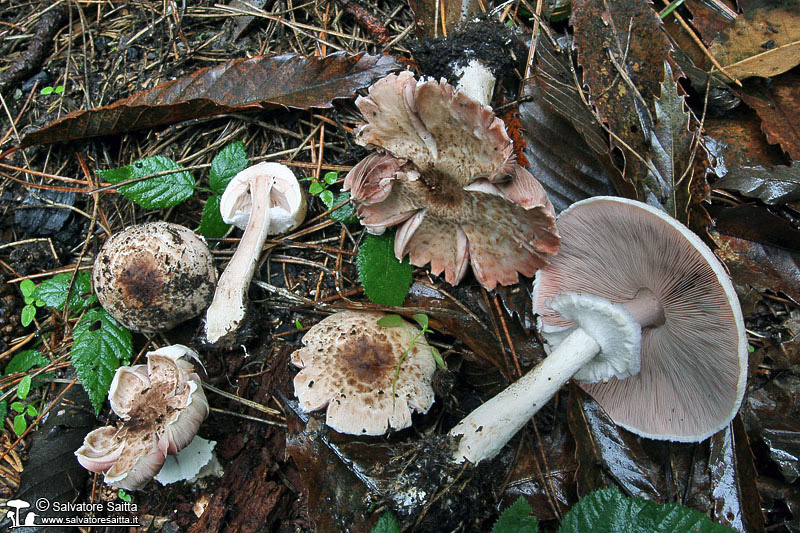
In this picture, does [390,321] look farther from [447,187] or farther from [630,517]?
[630,517]

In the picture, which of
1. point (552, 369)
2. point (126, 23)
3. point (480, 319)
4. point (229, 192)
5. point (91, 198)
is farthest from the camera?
point (126, 23)

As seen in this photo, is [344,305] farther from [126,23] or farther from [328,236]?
[126,23]

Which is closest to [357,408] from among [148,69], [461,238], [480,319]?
[480,319]

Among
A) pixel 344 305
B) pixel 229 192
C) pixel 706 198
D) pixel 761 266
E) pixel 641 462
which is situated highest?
pixel 706 198

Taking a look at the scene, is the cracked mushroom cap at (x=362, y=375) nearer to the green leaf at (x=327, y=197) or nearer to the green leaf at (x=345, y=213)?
the green leaf at (x=345, y=213)

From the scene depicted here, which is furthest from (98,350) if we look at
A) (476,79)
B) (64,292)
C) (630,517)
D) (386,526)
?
(630,517)
